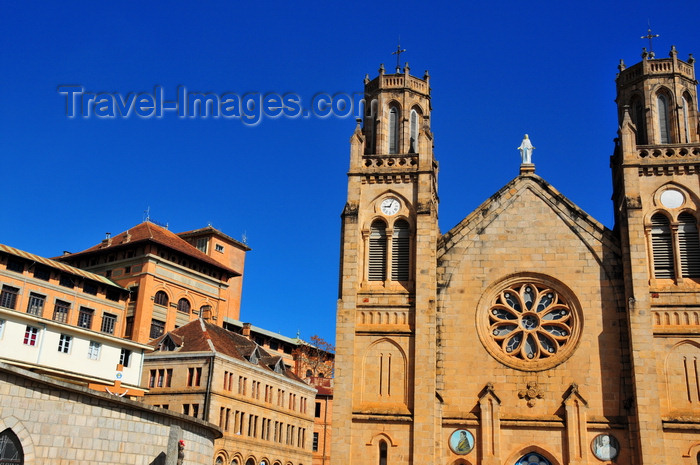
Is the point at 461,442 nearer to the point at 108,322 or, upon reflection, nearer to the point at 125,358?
the point at 125,358

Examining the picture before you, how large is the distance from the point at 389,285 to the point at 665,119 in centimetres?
1609

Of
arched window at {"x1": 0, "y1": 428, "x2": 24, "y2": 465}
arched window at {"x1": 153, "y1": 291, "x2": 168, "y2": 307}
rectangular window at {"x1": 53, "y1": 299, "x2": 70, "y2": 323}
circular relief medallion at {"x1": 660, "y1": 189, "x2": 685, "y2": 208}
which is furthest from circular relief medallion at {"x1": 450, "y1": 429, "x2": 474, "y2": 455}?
arched window at {"x1": 153, "y1": 291, "x2": 168, "y2": 307}

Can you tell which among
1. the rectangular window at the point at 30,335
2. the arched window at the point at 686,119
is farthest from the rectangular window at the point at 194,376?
the arched window at the point at 686,119

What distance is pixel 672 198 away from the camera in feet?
127

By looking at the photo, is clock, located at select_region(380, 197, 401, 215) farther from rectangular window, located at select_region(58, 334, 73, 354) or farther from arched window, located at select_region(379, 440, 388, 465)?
rectangular window, located at select_region(58, 334, 73, 354)

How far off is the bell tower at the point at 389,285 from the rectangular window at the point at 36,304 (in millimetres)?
31486

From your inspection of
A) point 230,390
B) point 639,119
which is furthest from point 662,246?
point 230,390

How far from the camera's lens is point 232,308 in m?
86.3

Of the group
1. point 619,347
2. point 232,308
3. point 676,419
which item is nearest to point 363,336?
point 619,347

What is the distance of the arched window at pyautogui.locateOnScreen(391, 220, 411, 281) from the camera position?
39500 millimetres

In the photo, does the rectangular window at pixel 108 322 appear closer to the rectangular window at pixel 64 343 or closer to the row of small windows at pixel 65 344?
the row of small windows at pixel 65 344

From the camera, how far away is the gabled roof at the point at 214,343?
59.6 metres

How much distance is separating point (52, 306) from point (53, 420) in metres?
43.5

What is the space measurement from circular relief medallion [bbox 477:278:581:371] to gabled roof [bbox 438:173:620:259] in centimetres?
326
